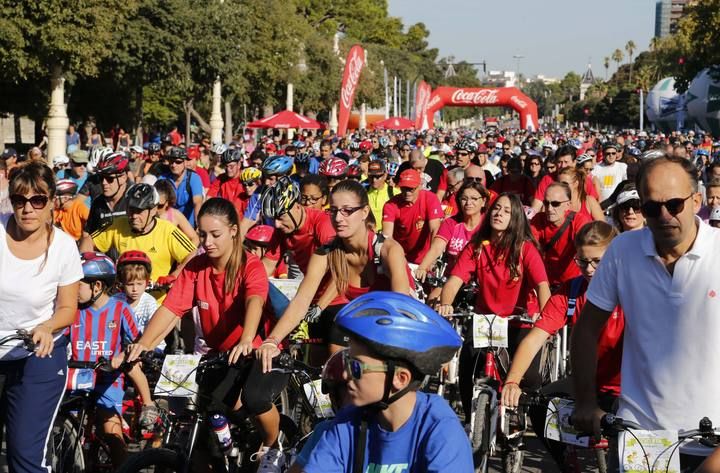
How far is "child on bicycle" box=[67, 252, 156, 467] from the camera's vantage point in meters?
6.46

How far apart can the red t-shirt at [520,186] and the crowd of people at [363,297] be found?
9.45 feet

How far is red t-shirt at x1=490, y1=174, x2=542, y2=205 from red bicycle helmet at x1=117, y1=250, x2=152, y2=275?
23.3 feet

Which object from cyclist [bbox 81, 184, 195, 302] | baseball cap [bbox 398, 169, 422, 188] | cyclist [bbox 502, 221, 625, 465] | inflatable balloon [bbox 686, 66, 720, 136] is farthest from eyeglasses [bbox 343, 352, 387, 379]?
inflatable balloon [bbox 686, 66, 720, 136]

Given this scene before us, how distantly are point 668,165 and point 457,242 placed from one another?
5984 mm

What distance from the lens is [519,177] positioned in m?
14.6

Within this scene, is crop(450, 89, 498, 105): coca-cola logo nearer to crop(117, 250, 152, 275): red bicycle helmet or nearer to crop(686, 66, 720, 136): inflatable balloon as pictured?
crop(686, 66, 720, 136): inflatable balloon

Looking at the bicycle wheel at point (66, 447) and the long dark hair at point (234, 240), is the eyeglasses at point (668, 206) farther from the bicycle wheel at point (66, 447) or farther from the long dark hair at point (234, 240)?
the bicycle wheel at point (66, 447)

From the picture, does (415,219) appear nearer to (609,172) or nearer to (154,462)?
(154,462)

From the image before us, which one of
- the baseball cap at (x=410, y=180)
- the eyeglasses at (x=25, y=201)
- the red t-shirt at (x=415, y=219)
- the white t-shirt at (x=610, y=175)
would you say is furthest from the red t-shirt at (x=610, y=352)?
the white t-shirt at (x=610, y=175)

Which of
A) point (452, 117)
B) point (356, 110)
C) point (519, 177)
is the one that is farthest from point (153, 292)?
point (452, 117)

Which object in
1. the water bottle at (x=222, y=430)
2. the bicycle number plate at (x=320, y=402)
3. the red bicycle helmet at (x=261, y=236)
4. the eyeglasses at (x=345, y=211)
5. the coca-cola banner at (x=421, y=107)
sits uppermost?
the coca-cola banner at (x=421, y=107)

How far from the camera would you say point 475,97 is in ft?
237

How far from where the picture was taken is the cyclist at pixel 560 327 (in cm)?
542

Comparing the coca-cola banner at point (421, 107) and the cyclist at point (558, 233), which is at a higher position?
the coca-cola banner at point (421, 107)
